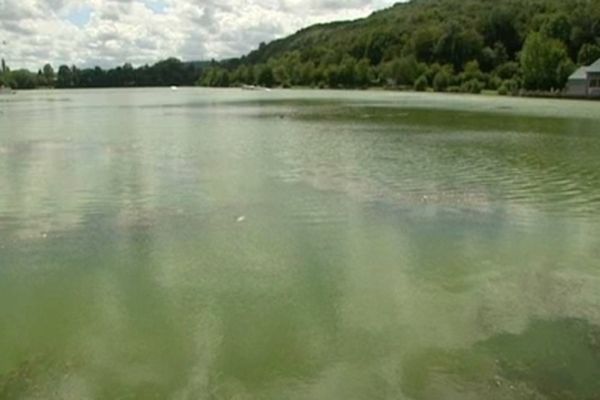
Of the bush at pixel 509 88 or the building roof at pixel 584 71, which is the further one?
the bush at pixel 509 88

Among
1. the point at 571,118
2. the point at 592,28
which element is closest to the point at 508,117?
the point at 571,118

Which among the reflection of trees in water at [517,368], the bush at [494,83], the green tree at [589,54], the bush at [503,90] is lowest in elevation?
the reflection of trees in water at [517,368]

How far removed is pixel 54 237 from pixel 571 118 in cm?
4266

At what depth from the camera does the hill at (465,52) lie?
9612 centimetres

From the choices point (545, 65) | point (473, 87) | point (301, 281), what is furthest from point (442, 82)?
point (301, 281)

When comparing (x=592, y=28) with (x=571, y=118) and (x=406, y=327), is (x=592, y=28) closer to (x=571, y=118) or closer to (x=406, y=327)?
(x=571, y=118)

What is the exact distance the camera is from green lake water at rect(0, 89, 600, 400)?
727cm

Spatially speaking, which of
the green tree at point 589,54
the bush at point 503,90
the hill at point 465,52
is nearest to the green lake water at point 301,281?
the bush at point 503,90

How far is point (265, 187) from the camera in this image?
1920 centimetres

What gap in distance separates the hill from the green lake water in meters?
82.1

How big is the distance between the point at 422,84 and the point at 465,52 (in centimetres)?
2179

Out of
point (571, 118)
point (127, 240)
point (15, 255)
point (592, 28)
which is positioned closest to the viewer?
point (15, 255)

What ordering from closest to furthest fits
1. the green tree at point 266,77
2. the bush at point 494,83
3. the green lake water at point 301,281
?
the green lake water at point 301,281 → the bush at point 494,83 → the green tree at point 266,77

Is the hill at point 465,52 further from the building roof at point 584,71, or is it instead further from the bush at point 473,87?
the building roof at point 584,71
